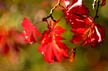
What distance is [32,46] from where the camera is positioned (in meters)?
1.45

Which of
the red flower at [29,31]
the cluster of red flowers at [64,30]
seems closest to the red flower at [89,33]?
the cluster of red flowers at [64,30]

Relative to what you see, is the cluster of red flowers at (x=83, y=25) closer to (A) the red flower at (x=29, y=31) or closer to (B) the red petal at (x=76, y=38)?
(B) the red petal at (x=76, y=38)

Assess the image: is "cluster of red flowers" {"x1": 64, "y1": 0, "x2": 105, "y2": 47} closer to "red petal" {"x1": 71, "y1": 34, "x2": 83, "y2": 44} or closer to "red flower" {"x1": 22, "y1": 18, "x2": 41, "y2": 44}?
"red petal" {"x1": 71, "y1": 34, "x2": 83, "y2": 44}

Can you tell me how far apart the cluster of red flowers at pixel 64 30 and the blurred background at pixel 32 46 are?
0.06ft

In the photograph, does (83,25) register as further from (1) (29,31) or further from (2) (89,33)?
(1) (29,31)

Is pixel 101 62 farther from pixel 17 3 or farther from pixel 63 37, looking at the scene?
pixel 17 3

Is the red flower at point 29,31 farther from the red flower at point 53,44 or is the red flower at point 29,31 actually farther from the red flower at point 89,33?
the red flower at point 89,33

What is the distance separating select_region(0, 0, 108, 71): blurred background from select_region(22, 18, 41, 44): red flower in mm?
16

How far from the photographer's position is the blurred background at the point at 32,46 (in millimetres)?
1424

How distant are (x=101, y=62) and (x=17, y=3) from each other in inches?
14.6

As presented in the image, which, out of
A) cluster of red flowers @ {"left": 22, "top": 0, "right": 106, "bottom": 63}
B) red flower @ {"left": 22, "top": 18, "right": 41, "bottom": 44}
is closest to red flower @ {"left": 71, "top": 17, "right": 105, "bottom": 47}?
cluster of red flowers @ {"left": 22, "top": 0, "right": 106, "bottom": 63}

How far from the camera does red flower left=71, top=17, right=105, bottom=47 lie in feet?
4.59

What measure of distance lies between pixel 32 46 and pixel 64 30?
0.42 ft

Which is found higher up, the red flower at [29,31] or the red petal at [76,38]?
the red flower at [29,31]
